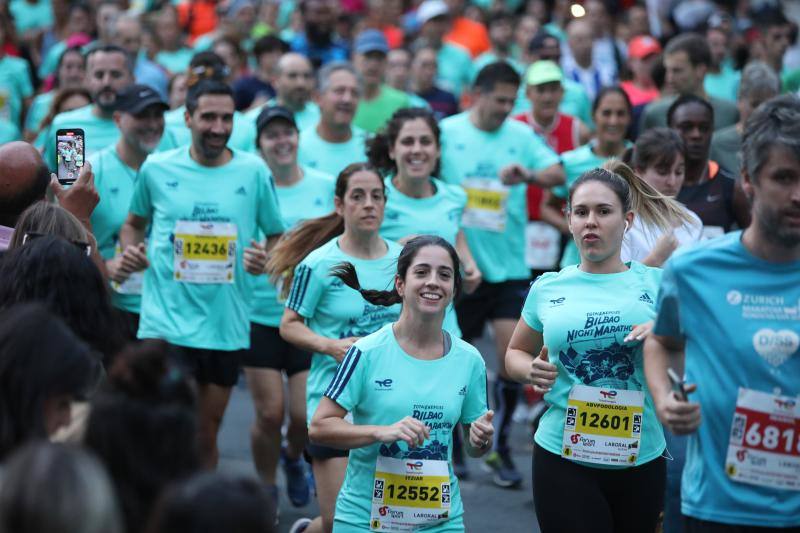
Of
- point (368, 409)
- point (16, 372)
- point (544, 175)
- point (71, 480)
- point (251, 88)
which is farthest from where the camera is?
point (251, 88)

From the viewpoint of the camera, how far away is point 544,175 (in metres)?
8.62

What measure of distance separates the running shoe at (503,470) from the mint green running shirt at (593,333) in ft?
9.45

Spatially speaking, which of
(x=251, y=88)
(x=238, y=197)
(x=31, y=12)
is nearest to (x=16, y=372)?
(x=238, y=197)

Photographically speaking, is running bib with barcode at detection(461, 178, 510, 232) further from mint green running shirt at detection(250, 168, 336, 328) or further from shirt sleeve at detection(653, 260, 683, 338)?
shirt sleeve at detection(653, 260, 683, 338)

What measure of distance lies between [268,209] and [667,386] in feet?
12.5

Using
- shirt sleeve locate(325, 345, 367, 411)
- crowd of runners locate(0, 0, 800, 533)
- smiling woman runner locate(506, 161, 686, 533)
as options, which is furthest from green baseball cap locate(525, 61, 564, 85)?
shirt sleeve locate(325, 345, 367, 411)

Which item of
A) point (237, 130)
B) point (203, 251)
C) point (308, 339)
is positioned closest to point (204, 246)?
point (203, 251)

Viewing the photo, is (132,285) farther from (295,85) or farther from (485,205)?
(295,85)

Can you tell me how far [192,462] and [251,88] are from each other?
8.91m

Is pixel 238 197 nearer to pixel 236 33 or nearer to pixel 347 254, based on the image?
pixel 347 254

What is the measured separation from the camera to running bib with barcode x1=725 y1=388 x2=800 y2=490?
3.87m

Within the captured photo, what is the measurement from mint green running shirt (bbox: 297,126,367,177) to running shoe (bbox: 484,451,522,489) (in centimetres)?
211

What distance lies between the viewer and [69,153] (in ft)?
20.0

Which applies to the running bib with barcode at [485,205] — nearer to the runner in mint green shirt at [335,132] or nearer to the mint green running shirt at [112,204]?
the runner in mint green shirt at [335,132]
